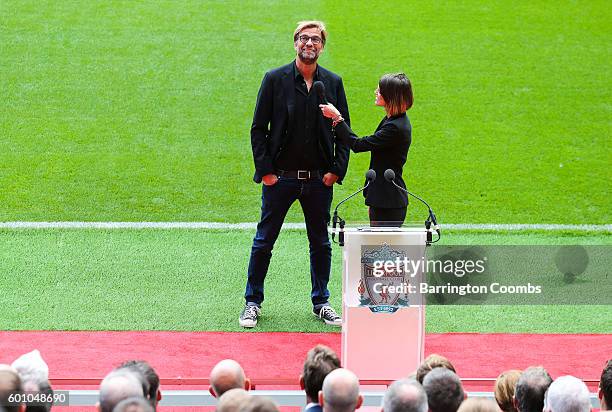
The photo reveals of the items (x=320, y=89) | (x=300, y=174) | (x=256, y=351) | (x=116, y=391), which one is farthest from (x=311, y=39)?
(x=116, y=391)

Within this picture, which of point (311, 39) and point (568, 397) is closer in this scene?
point (568, 397)

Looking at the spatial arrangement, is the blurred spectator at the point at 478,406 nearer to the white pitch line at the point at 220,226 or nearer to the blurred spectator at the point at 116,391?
→ the blurred spectator at the point at 116,391

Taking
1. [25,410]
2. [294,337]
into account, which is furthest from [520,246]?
[25,410]

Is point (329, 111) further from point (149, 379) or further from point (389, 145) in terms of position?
point (149, 379)

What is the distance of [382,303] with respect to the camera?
19.4ft

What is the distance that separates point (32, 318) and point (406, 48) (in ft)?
25.7

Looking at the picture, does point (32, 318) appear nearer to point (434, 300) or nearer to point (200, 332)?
point (200, 332)

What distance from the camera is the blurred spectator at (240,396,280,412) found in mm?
3604

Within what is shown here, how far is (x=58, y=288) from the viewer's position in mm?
7809

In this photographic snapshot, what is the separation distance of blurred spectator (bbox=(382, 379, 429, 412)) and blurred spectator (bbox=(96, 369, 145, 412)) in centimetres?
95

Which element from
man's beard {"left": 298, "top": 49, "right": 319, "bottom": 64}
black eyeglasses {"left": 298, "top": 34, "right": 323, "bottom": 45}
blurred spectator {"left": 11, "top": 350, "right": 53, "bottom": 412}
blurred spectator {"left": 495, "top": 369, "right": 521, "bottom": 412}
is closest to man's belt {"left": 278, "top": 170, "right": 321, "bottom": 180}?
man's beard {"left": 298, "top": 49, "right": 319, "bottom": 64}

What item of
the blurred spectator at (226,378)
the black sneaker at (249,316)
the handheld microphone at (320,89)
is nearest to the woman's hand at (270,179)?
the handheld microphone at (320,89)

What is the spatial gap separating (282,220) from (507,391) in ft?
9.61

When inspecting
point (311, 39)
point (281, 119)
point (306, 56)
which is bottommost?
point (281, 119)
